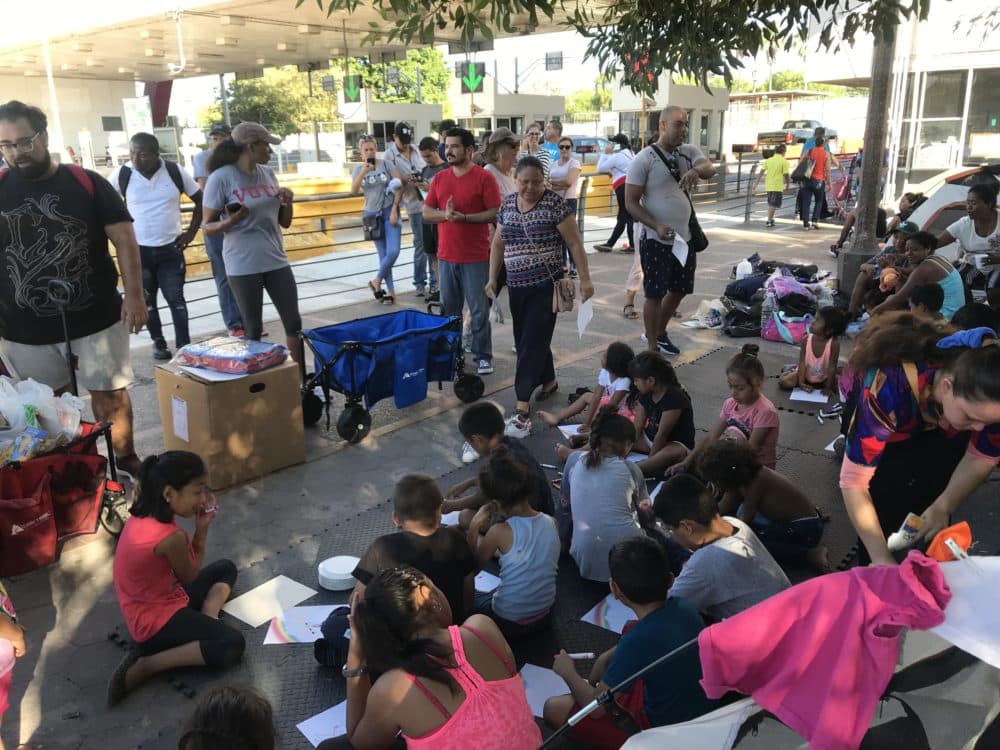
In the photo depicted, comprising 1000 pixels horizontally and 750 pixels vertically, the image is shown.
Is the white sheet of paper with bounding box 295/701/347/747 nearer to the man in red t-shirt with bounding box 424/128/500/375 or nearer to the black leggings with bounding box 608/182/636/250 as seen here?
the man in red t-shirt with bounding box 424/128/500/375

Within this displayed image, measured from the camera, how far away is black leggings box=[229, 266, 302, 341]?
17.6 feet

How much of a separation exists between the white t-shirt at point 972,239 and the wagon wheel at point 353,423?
517 centimetres

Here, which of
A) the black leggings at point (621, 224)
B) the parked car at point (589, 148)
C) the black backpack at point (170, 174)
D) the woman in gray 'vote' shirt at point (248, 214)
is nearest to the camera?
the woman in gray 'vote' shirt at point (248, 214)

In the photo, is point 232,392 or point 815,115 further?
point 815,115

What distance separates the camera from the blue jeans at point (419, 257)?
342 inches

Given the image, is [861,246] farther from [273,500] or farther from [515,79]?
[515,79]

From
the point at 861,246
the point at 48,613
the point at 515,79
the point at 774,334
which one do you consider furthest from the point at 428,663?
the point at 515,79

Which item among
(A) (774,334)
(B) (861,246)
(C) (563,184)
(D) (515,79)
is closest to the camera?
(A) (774,334)

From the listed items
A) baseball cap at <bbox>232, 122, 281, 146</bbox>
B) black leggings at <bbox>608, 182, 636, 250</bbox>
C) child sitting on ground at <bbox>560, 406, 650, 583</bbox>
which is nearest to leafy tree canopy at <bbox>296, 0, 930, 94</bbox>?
baseball cap at <bbox>232, 122, 281, 146</bbox>

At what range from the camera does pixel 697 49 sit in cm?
396

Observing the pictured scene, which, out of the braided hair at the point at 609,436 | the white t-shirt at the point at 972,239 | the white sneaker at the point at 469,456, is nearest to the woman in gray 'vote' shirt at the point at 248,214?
the white sneaker at the point at 469,456

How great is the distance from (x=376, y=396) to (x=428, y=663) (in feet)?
10.6

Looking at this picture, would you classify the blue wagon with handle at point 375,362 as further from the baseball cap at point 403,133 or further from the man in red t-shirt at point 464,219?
the baseball cap at point 403,133

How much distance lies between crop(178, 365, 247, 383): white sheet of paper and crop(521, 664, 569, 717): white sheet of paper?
231 cm
